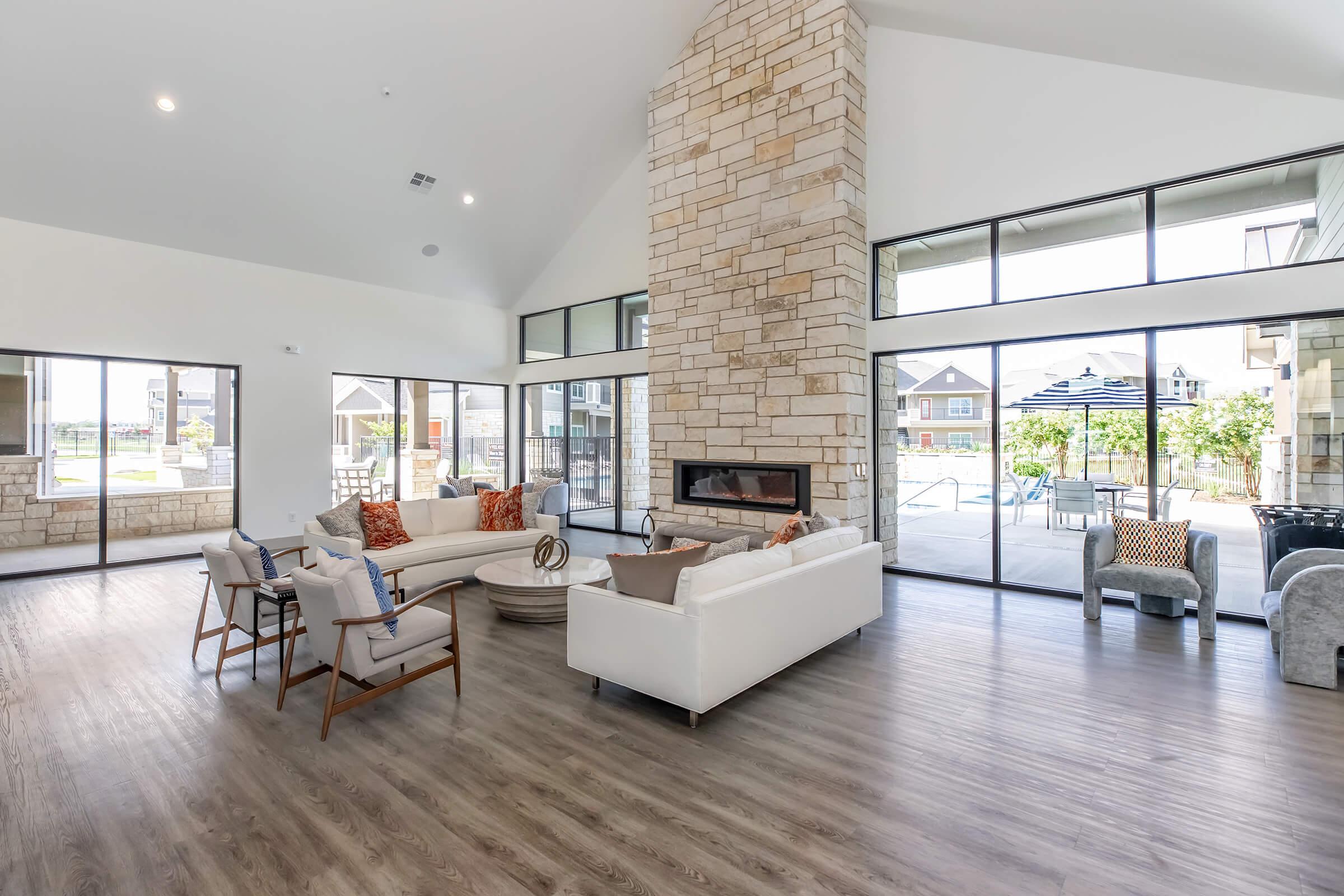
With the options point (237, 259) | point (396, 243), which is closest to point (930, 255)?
point (396, 243)

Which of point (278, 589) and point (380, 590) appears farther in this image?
point (278, 589)

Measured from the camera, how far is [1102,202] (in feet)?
18.1

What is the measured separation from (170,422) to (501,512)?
422 centimetres

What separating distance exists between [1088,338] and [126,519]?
10224mm

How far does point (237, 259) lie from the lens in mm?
7824

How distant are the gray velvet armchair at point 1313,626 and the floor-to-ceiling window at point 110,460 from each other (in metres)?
9.93

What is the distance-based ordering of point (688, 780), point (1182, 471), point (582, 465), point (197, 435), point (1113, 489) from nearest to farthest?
point (688, 780), point (1182, 471), point (1113, 489), point (197, 435), point (582, 465)

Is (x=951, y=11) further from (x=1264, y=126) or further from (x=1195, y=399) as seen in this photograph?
(x=1195, y=399)

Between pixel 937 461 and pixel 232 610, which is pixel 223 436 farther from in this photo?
pixel 937 461

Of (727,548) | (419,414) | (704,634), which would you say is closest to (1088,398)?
(727,548)

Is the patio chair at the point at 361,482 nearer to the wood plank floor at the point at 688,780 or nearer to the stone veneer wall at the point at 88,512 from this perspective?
the stone veneer wall at the point at 88,512

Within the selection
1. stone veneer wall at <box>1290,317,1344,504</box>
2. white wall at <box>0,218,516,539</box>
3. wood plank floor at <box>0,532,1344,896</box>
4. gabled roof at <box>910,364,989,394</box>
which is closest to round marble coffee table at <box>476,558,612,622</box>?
wood plank floor at <box>0,532,1344,896</box>

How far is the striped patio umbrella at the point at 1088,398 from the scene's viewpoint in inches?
212

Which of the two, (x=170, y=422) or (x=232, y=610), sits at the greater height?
(x=170, y=422)
